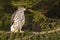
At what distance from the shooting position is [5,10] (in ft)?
36.9

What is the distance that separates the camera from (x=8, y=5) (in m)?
11.3

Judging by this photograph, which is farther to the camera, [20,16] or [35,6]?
[35,6]

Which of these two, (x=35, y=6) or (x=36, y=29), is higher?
(x=35, y=6)

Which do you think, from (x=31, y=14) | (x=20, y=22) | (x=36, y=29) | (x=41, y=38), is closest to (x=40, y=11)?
(x=31, y=14)

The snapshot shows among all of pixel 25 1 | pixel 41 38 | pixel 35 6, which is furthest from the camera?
pixel 35 6

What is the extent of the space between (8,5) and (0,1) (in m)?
0.36

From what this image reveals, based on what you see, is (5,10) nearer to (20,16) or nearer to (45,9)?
(45,9)

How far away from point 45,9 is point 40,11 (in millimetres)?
435

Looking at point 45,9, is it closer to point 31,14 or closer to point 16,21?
point 31,14

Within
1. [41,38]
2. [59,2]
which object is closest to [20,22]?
[41,38]

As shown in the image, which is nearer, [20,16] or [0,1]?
[20,16]

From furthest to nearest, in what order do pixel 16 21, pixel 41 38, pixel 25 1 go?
pixel 25 1, pixel 16 21, pixel 41 38

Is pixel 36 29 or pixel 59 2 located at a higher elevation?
pixel 59 2

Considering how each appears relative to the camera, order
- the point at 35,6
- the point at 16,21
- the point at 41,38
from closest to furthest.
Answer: the point at 41,38 < the point at 16,21 < the point at 35,6
